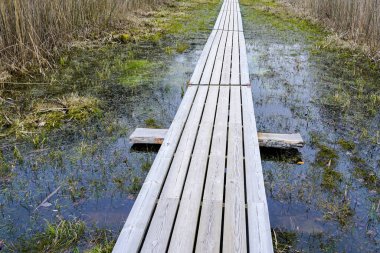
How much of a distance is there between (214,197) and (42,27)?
15.1ft

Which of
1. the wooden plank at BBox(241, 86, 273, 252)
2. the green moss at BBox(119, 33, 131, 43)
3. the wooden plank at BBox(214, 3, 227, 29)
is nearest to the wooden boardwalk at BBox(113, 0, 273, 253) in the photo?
the wooden plank at BBox(241, 86, 273, 252)

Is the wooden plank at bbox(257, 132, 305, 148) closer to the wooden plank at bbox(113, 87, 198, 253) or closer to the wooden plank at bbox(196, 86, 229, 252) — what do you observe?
the wooden plank at bbox(196, 86, 229, 252)

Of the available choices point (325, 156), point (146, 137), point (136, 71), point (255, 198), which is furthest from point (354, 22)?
point (255, 198)

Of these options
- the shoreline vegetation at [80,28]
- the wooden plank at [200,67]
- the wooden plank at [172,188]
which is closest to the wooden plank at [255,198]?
the wooden plank at [172,188]

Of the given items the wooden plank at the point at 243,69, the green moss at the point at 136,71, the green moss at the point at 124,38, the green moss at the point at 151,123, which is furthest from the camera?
the green moss at the point at 124,38

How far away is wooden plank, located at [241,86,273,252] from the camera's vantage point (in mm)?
1852

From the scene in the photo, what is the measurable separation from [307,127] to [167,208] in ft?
7.03

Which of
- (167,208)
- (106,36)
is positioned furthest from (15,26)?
(167,208)

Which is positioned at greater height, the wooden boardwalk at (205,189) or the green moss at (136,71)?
the green moss at (136,71)

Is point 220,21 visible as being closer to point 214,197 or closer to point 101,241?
point 214,197

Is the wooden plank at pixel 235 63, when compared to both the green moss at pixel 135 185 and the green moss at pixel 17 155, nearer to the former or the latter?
the green moss at pixel 135 185

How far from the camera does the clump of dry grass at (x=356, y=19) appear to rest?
19.4 feet

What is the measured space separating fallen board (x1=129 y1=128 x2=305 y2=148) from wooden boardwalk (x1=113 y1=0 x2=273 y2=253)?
13 cm

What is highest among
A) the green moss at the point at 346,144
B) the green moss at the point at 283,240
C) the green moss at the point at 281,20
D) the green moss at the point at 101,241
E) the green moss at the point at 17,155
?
the green moss at the point at 281,20
